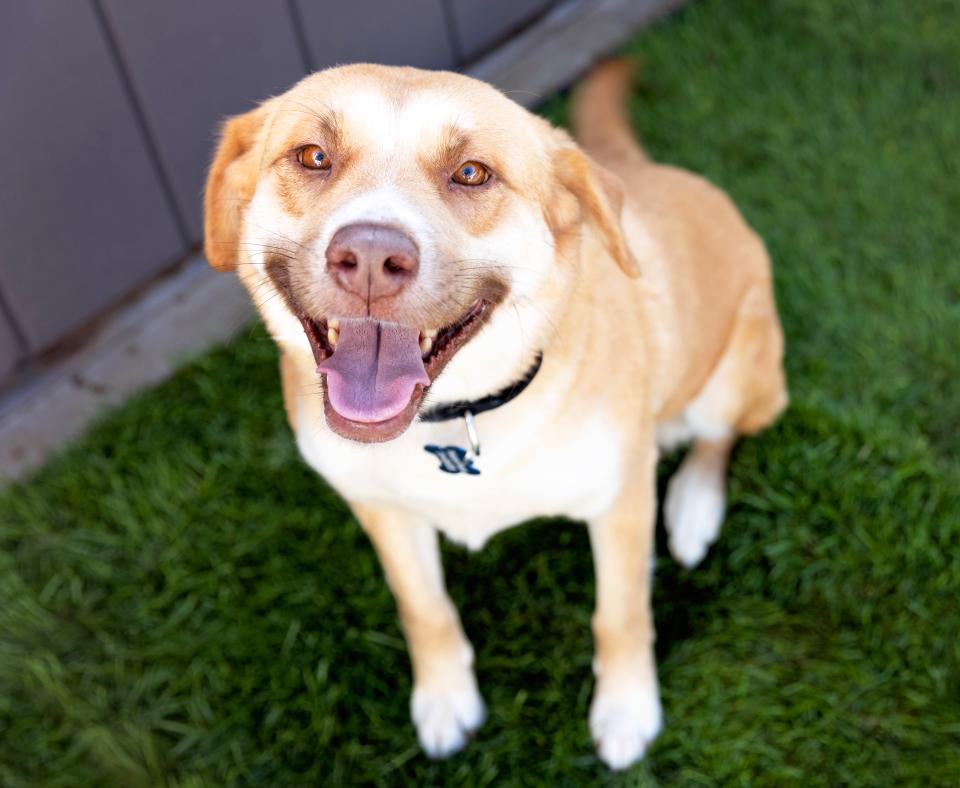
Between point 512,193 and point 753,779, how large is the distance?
1.58 metres

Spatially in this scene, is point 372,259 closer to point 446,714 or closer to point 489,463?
point 489,463

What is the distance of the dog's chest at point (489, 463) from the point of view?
6.89 feet

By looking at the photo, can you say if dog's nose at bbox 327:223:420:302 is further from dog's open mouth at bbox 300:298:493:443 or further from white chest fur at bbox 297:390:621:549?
white chest fur at bbox 297:390:621:549

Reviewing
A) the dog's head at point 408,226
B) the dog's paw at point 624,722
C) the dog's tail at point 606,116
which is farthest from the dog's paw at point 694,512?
the dog's head at point 408,226

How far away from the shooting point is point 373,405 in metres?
1.84

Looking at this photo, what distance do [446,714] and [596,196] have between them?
1.41m

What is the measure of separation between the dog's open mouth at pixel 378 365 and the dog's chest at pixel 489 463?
254 millimetres

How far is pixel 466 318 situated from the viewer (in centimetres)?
191

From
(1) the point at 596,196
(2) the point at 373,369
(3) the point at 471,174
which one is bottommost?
(2) the point at 373,369

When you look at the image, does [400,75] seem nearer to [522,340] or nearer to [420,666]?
[522,340]

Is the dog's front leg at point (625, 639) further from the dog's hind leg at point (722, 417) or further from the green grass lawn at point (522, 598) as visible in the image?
the dog's hind leg at point (722, 417)

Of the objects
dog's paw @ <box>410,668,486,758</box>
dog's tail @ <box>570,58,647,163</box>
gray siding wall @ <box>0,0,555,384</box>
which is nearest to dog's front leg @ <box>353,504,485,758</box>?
dog's paw @ <box>410,668,486,758</box>

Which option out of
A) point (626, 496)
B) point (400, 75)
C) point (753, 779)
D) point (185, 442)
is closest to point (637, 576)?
point (626, 496)

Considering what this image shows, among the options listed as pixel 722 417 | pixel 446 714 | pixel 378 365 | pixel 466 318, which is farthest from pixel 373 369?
pixel 722 417
